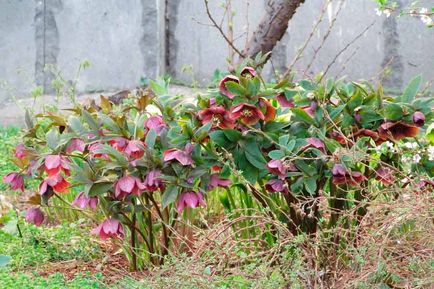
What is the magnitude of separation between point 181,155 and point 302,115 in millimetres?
501

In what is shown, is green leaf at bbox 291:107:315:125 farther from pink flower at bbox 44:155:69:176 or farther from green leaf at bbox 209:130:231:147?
pink flower at bbox 44:155:69:176

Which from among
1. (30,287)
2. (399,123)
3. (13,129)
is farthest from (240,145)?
(13,129)

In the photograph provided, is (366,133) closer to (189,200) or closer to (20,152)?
(189,200)

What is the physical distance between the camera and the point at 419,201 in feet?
8.55

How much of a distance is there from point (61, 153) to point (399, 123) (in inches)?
52.4

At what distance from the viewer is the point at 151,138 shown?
3.21 meters

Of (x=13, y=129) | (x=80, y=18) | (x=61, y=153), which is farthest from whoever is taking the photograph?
(x=80, y=18)

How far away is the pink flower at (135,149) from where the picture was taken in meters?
3.18

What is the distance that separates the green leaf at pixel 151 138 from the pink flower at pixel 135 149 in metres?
0.02

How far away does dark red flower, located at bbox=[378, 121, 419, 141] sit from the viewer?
319 cm

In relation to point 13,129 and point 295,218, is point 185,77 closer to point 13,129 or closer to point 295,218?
point 13,129

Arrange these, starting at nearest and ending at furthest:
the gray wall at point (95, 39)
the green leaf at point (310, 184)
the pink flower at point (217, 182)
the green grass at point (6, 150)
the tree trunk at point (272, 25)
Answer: the green leaf at point (310, 184) → the pink flower at point (217, 182) → the tree trunk at point (272, 25) → the green grass at point (6, 150) → the gray wall at point (95, 39)

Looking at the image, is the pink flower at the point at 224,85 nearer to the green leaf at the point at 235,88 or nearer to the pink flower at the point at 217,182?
the green leaf at the point at 235,88

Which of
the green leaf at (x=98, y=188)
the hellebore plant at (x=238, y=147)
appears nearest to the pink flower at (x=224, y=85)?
the hellebore plant at (x=238, y=147)
